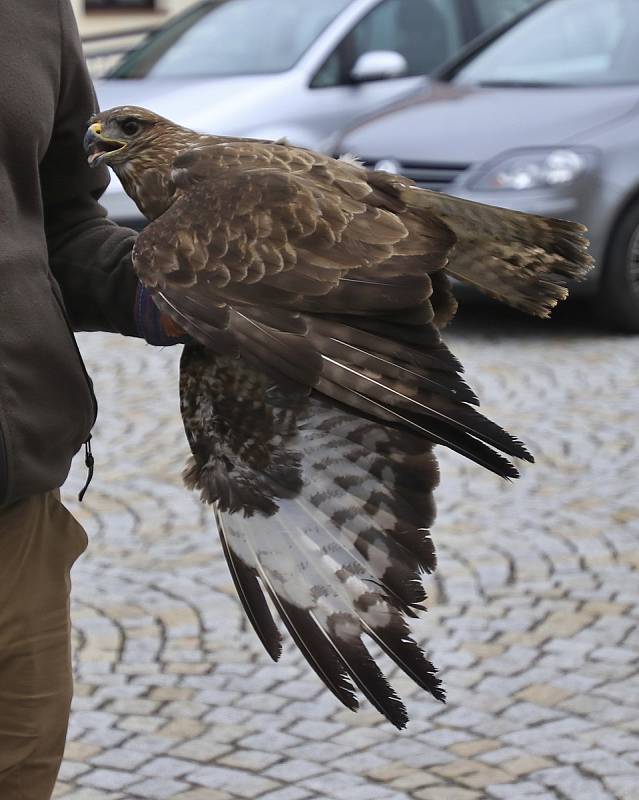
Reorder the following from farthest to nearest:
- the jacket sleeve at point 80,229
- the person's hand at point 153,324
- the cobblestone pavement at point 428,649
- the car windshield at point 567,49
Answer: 1. the car windshield at point 567,49
2. the cobblestone pavement at point 428,649
3. the jacket sleeve at point 80,229
4. the person's hand at point 153,324

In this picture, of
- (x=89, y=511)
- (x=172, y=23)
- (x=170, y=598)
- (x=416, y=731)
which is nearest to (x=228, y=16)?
(x=172, y=23)

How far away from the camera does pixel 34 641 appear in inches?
94.5

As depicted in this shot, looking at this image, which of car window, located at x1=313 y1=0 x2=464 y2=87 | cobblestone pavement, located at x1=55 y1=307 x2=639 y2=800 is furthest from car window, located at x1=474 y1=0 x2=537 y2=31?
cobblestone pavement, located at x1=55 y1=307 x2=639 y2=800

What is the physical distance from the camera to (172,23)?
10742mm

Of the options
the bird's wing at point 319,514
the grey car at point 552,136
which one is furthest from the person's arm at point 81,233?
the grey car at point 552,136

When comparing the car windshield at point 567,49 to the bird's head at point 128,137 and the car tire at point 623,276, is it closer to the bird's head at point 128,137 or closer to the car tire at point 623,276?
the car tire at point 623,276

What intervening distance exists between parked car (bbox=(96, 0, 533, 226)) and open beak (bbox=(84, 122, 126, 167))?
20.3 ft

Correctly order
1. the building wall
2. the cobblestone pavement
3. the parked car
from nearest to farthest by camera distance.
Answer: the cobblestone pavement
the parked car
the building wall

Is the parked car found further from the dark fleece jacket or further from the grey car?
the dark fleece jacket

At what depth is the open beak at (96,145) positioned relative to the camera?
2453 mm

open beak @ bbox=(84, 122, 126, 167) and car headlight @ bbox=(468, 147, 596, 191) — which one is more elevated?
open beak @ bbox=(84, 122, 126, 167)

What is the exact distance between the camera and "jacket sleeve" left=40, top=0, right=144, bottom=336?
2.45m

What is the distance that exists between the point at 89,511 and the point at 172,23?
231 inches

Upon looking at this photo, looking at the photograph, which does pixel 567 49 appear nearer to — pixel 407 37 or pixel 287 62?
pixel 407 37
